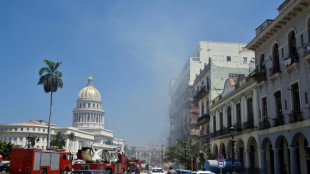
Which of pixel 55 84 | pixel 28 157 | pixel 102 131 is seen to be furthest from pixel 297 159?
pixel 102 131

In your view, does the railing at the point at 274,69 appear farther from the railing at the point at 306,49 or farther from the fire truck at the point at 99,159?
the fire truck at the point at 99,159

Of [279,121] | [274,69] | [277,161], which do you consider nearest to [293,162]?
[277,161]

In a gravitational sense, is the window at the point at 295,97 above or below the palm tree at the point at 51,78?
A: below

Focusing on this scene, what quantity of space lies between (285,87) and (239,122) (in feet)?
34.8

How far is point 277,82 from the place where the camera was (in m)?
27.3

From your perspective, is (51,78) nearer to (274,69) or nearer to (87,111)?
(274,69)

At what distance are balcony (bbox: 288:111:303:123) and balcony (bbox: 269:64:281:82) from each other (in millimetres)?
3371

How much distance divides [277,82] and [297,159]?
19.4 feet

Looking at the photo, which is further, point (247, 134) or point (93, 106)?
point (93, 106)

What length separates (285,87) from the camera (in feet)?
85.0

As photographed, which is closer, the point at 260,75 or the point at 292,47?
the point at 292,47

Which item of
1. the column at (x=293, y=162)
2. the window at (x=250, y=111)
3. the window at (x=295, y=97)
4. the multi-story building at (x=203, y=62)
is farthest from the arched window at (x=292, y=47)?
the multi-story building at (x=203, y=62)

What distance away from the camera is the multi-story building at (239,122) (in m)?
32.5

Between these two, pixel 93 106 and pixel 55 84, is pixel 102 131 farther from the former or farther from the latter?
pixel 55 84
